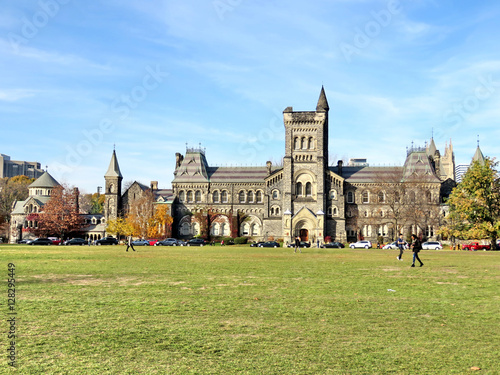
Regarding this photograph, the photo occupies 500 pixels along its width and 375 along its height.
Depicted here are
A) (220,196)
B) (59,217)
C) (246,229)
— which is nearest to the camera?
(246,229)

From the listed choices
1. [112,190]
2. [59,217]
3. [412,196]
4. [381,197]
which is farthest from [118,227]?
[412,196]

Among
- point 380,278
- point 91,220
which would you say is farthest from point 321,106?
point 380,278

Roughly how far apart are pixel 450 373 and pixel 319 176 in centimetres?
7253

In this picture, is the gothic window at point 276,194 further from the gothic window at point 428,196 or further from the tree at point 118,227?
the tree at point 118,227

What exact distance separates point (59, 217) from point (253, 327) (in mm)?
86637

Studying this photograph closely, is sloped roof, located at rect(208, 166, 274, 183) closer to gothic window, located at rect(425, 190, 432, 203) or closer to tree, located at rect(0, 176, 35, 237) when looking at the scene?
gothic window, located at rect(425, 190, 432, 203)

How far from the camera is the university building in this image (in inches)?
3093

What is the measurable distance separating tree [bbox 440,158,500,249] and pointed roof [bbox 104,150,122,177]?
57.1 meters

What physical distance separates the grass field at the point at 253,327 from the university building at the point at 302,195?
60.0 m

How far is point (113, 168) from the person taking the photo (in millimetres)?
90375

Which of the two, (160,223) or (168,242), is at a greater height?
(160,223)

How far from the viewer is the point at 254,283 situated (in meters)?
18.7

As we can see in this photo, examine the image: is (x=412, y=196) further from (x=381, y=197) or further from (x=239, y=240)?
(x=239, y=240)

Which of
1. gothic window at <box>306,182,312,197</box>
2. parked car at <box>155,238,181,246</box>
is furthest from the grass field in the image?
gothic window at <box>306,182,312,197</box>
